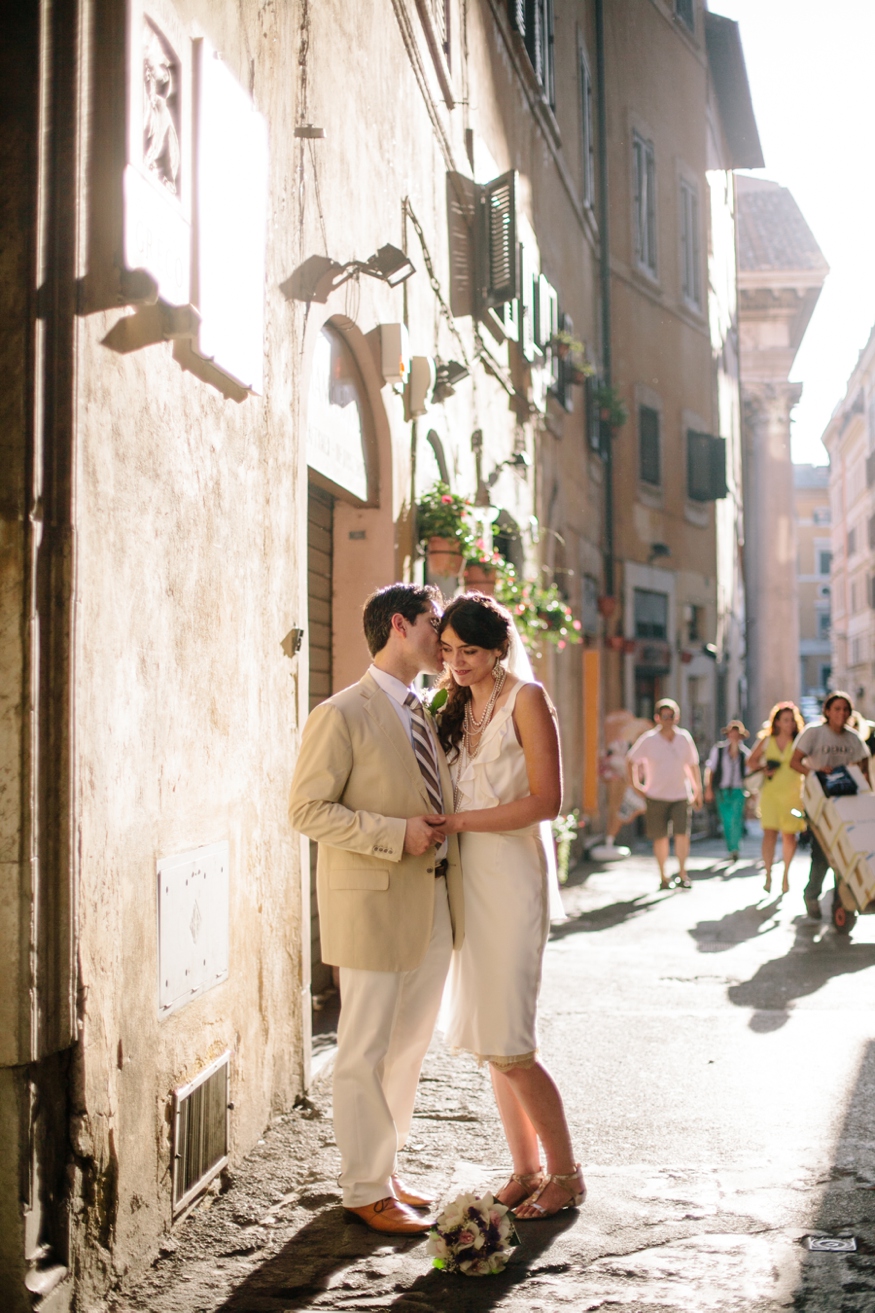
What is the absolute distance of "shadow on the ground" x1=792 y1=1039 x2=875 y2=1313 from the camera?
333 cm

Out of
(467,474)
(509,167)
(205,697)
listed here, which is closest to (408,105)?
(467,474)

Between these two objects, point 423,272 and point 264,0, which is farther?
point 423,272

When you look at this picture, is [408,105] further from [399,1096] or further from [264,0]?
[399,1096]

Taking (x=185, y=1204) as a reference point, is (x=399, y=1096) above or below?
above

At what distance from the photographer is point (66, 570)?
3221 millimetres

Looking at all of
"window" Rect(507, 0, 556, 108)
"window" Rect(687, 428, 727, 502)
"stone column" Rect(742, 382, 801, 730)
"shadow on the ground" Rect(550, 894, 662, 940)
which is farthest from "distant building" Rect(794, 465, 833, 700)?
"shadow on the ground" Rect(550, 894, 662, 940)

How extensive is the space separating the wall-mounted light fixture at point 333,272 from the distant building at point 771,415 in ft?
80.3

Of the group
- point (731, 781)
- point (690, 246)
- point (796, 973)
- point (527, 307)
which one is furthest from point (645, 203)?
point (796, 973)

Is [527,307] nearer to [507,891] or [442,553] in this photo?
[442,553]

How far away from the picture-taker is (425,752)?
4074 millimetres

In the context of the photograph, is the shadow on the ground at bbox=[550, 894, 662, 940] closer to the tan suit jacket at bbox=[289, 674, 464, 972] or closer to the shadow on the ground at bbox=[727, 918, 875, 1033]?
the shadow on the ground at bbox=[727, 918, 875, 1033]

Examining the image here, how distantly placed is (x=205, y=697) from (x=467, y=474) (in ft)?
19.4

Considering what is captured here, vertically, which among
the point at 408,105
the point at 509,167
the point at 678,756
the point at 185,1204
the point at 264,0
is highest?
the point at 509,167

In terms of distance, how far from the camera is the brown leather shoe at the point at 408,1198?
4027 mm
